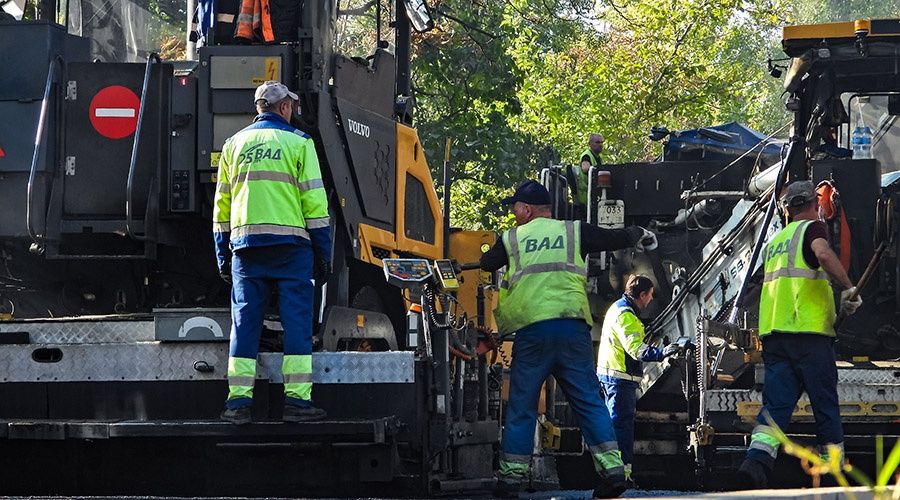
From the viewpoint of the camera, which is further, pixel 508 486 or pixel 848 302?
pixel 508 486

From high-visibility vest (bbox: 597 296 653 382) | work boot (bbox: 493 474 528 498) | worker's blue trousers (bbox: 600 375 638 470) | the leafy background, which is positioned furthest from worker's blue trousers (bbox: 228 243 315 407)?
the leafy background

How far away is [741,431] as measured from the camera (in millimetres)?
10086

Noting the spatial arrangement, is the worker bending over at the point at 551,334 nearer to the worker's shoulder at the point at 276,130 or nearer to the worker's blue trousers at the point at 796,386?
the worker's blue trousers at the point at 796,386

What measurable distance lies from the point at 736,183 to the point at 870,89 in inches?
78.5

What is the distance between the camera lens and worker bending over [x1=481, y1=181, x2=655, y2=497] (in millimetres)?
9359

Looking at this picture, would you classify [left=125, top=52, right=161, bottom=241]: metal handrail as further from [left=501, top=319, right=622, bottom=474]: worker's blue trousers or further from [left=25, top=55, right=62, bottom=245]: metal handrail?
[left=501, top=319, right=622, bottom=474]: worker's blue trousers

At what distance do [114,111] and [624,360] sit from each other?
12.6 feet

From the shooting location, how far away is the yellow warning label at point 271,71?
878 cm

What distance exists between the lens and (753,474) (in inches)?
347

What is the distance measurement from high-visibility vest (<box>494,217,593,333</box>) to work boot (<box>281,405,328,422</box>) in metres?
1.68

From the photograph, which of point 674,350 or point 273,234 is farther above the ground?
point 273,234

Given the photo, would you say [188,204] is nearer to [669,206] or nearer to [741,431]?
[741,431]

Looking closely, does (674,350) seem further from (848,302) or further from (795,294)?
(848,302)

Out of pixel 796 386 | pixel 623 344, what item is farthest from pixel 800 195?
pixel 623 344
